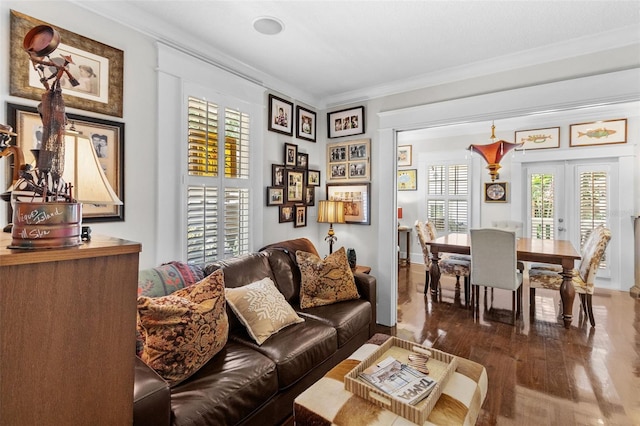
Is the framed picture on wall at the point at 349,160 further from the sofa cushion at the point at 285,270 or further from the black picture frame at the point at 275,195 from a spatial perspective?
the sofa cushion at the point at 285,270

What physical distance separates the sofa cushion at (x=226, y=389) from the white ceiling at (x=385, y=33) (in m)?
2.19

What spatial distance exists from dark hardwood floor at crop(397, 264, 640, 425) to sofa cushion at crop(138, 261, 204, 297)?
2.06 m

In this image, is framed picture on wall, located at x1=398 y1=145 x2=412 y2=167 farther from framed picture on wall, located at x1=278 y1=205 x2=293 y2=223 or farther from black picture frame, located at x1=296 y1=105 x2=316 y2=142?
framed picture on wall, located at x1=278 y1=205 x2=293 y2=223

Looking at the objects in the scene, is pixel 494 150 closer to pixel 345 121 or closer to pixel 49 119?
pixel 345 121

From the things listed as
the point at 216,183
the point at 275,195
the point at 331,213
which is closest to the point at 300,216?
the point at 331,213

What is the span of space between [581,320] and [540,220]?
7.62ft

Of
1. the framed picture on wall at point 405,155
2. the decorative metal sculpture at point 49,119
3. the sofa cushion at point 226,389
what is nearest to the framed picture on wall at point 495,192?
the framed picture on wall at point 405,155

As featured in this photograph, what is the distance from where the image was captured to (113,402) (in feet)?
2.72

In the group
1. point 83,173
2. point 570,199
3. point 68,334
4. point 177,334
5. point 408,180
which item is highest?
point 408,180

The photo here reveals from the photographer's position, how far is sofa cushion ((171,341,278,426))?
1.36 m

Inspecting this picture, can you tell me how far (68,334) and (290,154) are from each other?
112 inches

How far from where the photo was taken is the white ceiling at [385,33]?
203 centimetres

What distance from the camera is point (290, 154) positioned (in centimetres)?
342

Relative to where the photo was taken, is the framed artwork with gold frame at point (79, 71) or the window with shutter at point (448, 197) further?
the window with shutter at point (448, 197)
